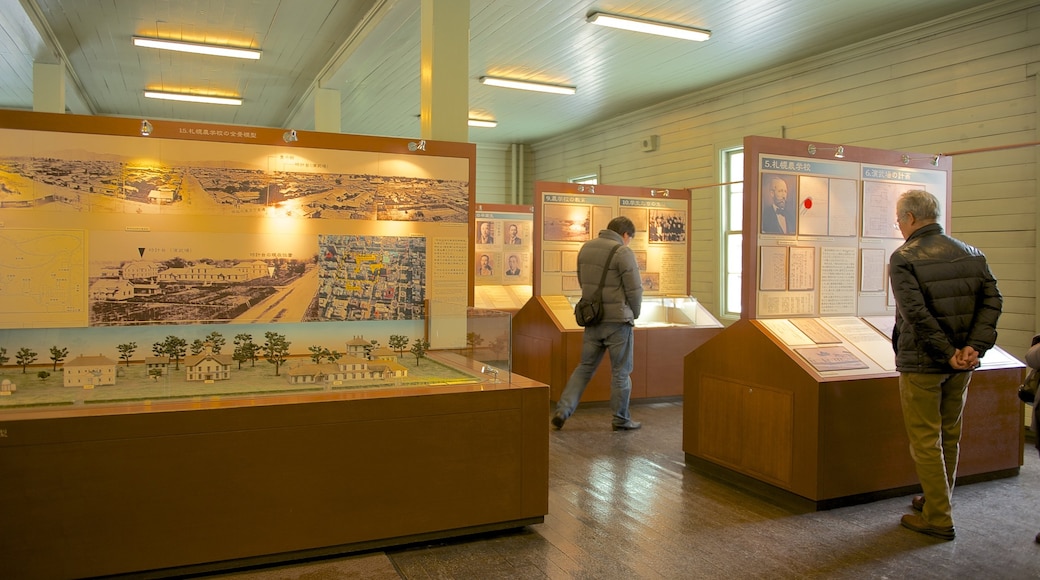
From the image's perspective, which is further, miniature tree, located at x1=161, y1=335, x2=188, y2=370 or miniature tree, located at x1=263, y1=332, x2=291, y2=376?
miniature tree, located at x1=263, y1=332, x2=291, y2=376

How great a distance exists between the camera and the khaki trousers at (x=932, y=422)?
398 centimetres

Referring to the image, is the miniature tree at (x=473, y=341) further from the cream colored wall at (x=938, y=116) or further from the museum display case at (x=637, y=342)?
the cream colored wall at (x=938, y=116)

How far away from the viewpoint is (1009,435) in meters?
5.11

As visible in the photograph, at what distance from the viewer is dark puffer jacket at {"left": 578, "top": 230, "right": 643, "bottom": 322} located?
6238 millimetres

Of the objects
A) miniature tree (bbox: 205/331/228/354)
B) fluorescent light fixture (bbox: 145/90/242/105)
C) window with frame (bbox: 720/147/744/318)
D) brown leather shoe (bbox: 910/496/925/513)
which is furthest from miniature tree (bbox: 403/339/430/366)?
fluorescent light fixture (bbox: 145/90/242/105)

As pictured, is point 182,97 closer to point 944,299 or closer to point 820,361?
point 820,361

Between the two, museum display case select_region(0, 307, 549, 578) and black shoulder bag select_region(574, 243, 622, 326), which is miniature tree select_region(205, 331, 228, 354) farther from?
black shoulder bag select_region(574, 243, 622, 326)

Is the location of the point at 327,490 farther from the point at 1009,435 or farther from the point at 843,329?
the point at 1009,435

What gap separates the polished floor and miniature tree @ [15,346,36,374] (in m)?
1.77

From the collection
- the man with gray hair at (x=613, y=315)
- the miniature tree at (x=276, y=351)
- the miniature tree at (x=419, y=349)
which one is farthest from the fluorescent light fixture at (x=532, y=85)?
the miniature tree at (x=276, y=351)

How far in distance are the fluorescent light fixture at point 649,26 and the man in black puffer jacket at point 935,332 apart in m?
4.05

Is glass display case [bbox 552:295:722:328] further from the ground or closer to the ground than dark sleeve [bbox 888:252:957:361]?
closer to the ground

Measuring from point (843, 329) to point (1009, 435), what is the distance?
147 cm

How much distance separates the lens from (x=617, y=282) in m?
6.28
